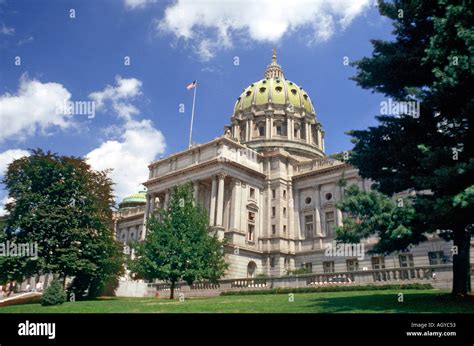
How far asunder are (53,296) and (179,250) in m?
9.29

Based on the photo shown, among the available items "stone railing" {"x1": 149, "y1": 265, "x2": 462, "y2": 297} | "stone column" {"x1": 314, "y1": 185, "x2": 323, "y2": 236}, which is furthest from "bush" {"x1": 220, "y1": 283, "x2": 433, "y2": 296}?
"stone column" {"x1": 314, "y1": 185, "x2": 323, "y2": 236}

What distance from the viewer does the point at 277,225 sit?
55.8 meters

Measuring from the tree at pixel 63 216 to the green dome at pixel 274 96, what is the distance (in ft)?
157

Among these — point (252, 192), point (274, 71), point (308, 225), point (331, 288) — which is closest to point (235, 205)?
point (252, 192)

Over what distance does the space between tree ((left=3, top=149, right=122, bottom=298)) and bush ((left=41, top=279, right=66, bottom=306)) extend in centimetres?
566

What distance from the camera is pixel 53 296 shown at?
2823cm

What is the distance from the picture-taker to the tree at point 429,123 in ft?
48.9

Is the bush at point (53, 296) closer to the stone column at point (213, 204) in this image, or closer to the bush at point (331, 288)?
the bush at point (331, 288)

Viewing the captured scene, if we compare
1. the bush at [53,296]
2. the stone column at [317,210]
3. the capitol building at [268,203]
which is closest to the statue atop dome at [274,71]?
the capitol building at [268,203]

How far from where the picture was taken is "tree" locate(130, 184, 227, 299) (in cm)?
3164

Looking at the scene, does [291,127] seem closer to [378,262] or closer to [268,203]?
[268,203]
